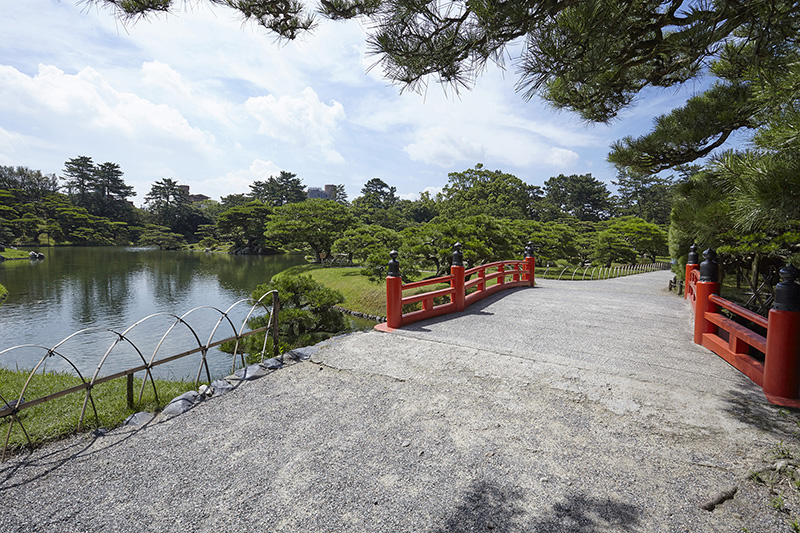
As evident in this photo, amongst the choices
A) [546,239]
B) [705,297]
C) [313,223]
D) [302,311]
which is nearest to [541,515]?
[705,297]

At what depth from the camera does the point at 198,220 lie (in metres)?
50.0

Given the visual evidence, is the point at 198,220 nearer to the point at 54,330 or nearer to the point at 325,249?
the point at 325,249

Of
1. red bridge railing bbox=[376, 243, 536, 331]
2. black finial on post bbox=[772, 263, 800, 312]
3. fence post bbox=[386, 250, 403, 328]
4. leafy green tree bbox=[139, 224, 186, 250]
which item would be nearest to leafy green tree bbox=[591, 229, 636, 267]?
red bridge railing bbox=[376, 243, 536, 331]

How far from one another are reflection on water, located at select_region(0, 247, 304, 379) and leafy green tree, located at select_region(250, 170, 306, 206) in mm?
23443

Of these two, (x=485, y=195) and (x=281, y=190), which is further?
(x=281, y=190)

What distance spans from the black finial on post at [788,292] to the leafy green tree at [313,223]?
23.0 meters

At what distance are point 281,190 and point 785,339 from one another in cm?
5117

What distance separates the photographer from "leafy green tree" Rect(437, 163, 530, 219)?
3180cm

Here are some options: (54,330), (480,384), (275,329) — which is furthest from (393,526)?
(54,330)

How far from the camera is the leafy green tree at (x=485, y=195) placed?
31797 mm

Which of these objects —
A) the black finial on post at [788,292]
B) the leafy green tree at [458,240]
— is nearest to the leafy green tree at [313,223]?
the leafy green tree at [458,240]

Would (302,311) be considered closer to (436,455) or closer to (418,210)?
(436,455)

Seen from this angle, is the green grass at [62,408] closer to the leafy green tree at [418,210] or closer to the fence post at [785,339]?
the fence post at [785,339]

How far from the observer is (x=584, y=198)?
46.5 metres
